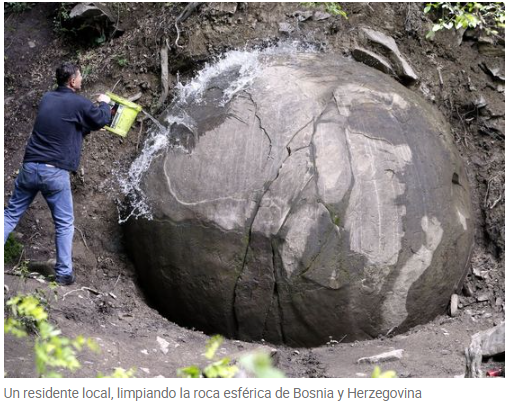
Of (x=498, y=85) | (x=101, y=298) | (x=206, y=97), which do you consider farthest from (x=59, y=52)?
(x=498, y=85)

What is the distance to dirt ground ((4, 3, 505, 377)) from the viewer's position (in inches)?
210

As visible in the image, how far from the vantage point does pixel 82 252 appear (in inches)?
238

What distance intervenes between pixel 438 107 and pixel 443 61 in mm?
444

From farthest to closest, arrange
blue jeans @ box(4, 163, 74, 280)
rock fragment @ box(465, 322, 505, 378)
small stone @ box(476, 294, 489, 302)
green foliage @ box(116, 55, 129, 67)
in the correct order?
1. green foliage @ box(116, 55, 129, 67)
2. small stone @ box(476, 294, 489, 302)
3. blue jeans @ box(4, 163, 74, 280)
4. rock fragment @ box(465, 322, 505, 378)

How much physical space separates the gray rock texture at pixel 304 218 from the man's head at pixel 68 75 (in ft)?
2.67

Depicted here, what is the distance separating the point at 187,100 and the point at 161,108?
0.50 metres

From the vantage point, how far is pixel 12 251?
5.97m

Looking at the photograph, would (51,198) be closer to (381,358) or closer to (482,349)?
(381,358)

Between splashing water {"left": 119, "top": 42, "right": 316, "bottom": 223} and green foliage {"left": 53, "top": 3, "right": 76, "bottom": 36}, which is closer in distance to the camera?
splashing water {"left": 119, "top": 42, "right": 316, "bottom": 223}

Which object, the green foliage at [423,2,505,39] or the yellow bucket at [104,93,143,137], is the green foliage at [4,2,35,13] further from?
the green foliage at [423,2,505,39]

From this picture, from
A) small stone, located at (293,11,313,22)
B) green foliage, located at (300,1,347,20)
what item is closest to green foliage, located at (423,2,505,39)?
green foliage, located at (300,1,347,20)

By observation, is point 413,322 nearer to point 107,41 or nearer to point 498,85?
point 498,85

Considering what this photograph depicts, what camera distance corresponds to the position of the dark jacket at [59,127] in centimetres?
531

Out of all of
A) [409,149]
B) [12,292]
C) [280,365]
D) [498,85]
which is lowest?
[280,365]
